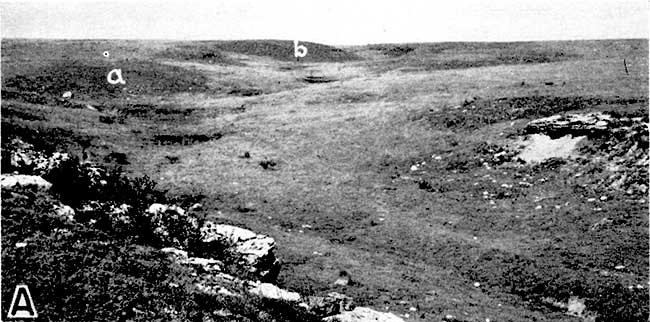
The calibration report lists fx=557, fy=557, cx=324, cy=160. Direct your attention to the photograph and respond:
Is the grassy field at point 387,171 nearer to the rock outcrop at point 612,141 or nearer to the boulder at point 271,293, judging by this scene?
the rock outcrop at point 612,141

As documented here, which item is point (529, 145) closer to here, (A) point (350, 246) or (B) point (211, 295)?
(A) point (350, 246)

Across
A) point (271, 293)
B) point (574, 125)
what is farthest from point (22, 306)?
point (574, 125)

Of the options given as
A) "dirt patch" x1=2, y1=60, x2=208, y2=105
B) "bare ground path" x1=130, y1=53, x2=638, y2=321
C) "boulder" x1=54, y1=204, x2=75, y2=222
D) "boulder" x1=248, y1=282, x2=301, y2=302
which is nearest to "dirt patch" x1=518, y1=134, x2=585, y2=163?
"bare ground path" x1=130, y1=53, x2=638, y2=321

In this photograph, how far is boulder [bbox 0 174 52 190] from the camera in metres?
7.25

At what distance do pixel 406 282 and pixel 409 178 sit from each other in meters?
7.21

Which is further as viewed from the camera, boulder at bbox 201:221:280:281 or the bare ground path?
the bare ground path

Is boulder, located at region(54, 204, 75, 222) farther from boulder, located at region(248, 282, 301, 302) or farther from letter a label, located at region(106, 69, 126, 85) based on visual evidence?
letter a label, located at region(106, 69, 126, 85)

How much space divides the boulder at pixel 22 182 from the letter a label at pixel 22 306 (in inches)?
118

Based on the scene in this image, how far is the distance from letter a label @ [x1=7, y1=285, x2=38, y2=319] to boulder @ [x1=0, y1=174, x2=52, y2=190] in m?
2.99

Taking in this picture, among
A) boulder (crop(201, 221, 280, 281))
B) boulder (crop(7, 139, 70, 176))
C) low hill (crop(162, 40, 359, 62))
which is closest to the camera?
boulder (crop(201, 221, 280, 281))

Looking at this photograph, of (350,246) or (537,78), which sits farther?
(537,78)

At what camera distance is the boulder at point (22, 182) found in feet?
23.8

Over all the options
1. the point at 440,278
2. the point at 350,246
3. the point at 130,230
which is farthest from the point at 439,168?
the point at 130,230

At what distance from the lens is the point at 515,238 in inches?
504
